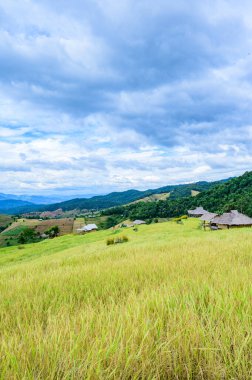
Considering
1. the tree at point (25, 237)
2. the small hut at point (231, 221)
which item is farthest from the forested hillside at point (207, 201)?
the small hut at point (231, 221)

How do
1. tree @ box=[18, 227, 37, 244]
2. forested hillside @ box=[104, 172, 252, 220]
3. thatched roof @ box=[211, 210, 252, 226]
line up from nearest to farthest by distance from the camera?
thatched roof @ box=[211, 210, 252, 226]
tree @ box=[18, 227, 37, 244]
forested hillside @ box=[104, 172, 252, 220]

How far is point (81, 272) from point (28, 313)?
1.85 meters

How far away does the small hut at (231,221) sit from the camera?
46688mm

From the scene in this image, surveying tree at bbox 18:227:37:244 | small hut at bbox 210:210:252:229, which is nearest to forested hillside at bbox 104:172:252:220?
tree at bbox 18:227:37:244

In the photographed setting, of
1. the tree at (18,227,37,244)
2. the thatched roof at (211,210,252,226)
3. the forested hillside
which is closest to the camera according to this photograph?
the thatched roof at (211,210,252,226)

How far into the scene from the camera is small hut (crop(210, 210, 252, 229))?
46688 mm

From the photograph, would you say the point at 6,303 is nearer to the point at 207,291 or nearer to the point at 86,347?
the point at 86,347

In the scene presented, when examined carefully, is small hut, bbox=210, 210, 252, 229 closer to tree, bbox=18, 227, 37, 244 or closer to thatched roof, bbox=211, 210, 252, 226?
thatched roof, bbox=211, 210, 252, 226

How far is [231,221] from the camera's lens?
47.4 metres

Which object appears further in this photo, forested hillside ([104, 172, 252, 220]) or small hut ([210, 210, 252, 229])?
forested hillside ([104, 172, 252, 220])

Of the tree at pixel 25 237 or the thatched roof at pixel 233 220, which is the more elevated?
the thatched roof at pixel 233 220

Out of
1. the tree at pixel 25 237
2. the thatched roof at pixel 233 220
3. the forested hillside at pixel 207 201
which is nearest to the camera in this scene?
the thatched roof at pixel 233 220

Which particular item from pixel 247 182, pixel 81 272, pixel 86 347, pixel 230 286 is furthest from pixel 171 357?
pixel 247 182

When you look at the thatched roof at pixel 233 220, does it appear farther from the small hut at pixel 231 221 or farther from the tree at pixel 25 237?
the tree at pixel 25 237
